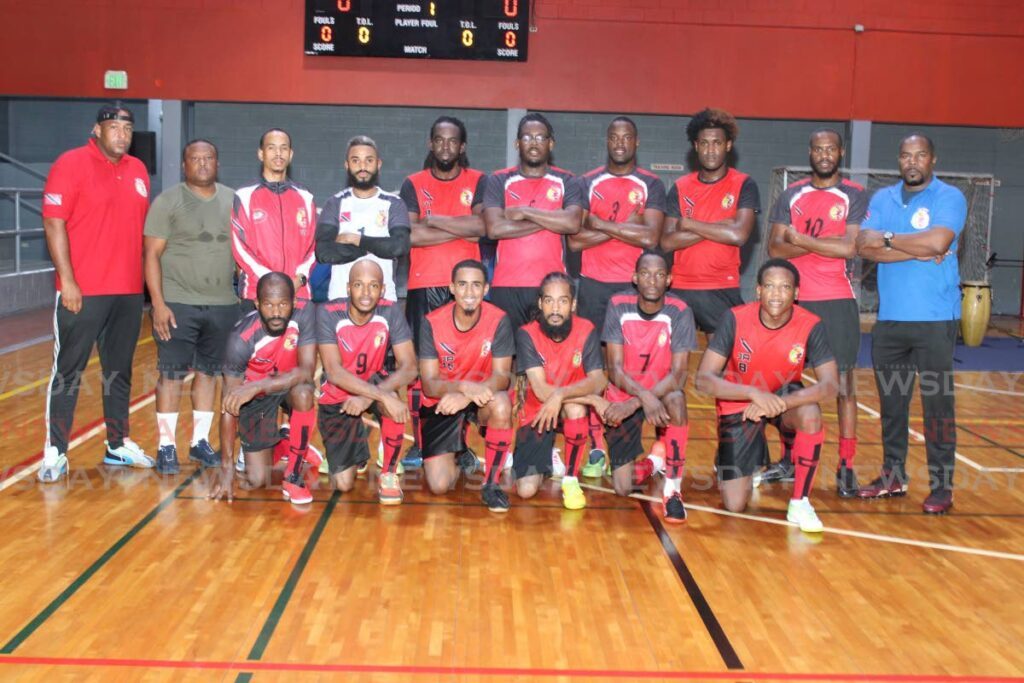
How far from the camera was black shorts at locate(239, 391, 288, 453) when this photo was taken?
5.54 metres

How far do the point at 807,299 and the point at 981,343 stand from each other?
8.06 metres

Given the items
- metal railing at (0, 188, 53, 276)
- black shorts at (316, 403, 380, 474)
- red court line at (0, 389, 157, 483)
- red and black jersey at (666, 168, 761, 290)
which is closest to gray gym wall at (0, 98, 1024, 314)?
metal railing at (0, 188, 53, 276)

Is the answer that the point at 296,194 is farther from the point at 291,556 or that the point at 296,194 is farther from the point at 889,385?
the point at 889,385

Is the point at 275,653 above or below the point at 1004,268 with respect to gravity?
below

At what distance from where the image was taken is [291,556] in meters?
4.59

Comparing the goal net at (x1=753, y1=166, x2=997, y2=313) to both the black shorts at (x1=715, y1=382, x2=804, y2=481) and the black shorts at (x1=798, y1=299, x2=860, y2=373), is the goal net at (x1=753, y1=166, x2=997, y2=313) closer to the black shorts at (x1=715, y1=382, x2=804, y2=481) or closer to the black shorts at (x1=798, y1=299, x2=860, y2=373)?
the black shorts at (x1=798, y1=299, x2=860, y2=373)

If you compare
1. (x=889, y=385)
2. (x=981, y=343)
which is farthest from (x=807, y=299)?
(x=981, y=343)

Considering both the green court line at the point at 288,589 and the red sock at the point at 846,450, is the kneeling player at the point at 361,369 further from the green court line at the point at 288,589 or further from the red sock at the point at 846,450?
the red sock at the point at 846,450

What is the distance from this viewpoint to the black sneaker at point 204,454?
602 centimetres

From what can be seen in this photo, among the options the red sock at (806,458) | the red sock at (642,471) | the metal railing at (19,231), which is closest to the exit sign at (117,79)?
the metal railing at (19,231)

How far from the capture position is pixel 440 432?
18.5 ft

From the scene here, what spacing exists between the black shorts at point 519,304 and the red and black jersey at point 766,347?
1.06 meters

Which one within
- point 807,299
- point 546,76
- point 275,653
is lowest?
point 275,653

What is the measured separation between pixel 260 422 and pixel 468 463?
1259 mm
